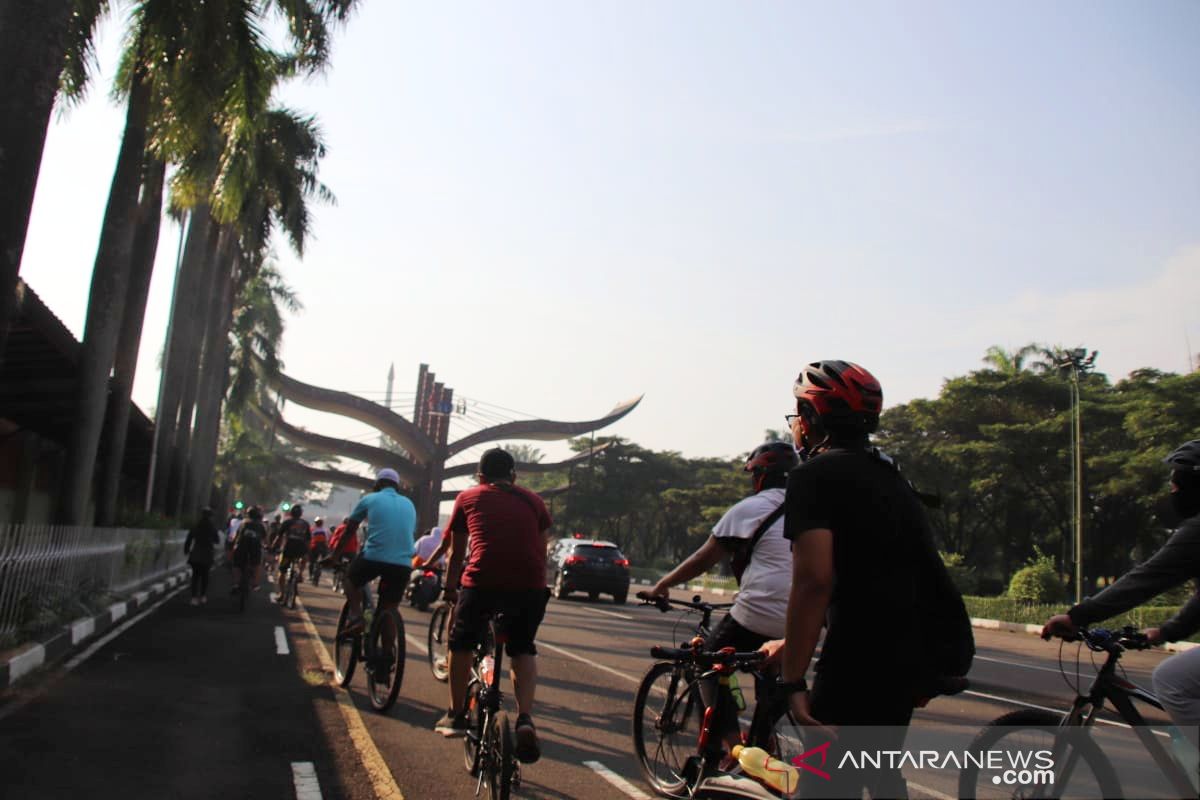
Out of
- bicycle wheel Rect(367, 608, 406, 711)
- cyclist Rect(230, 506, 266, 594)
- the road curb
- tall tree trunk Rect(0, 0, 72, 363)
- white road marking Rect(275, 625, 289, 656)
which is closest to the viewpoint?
bicycle wheel Rect(367, 608, 406, 711)

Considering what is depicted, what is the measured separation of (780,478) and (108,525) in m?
18.5

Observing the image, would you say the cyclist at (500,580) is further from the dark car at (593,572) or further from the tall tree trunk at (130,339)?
the dark car at (593,572)

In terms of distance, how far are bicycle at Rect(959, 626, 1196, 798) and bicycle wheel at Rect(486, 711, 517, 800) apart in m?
2.10

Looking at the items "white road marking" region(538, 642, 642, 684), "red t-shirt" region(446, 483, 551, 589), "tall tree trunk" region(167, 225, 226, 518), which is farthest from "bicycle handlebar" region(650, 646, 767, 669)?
"tall tree trunk" region(167, 225, 226, 518)

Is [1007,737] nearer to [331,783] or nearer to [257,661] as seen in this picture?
[331,783]

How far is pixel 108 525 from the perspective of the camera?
66.5 ft

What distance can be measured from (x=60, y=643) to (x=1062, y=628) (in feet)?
33.0

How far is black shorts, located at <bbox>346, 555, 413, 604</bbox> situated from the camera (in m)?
8.34

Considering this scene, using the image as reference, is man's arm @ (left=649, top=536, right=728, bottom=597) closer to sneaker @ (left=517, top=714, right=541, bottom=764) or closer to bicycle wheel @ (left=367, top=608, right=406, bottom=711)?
sneaker @ (left=517, top=714, right=541, bottom=764)

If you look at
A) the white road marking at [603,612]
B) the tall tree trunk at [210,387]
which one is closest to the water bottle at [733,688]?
the white road marking at [603,612]

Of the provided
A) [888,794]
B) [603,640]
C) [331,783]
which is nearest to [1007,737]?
[888,794]

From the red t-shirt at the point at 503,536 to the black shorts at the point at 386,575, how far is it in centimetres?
250

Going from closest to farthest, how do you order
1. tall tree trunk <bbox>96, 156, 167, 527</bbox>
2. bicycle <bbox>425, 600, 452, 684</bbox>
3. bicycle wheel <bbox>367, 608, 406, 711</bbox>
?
bicycle wheel <bbox>367, 608, 406, 711</bbox>
bicycle <bbox>425, 600, 452, 684</bbox>
tall tree trunk <bbox>96, 156, 167, 527</bbox>

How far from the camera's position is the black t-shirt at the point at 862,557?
280cm
